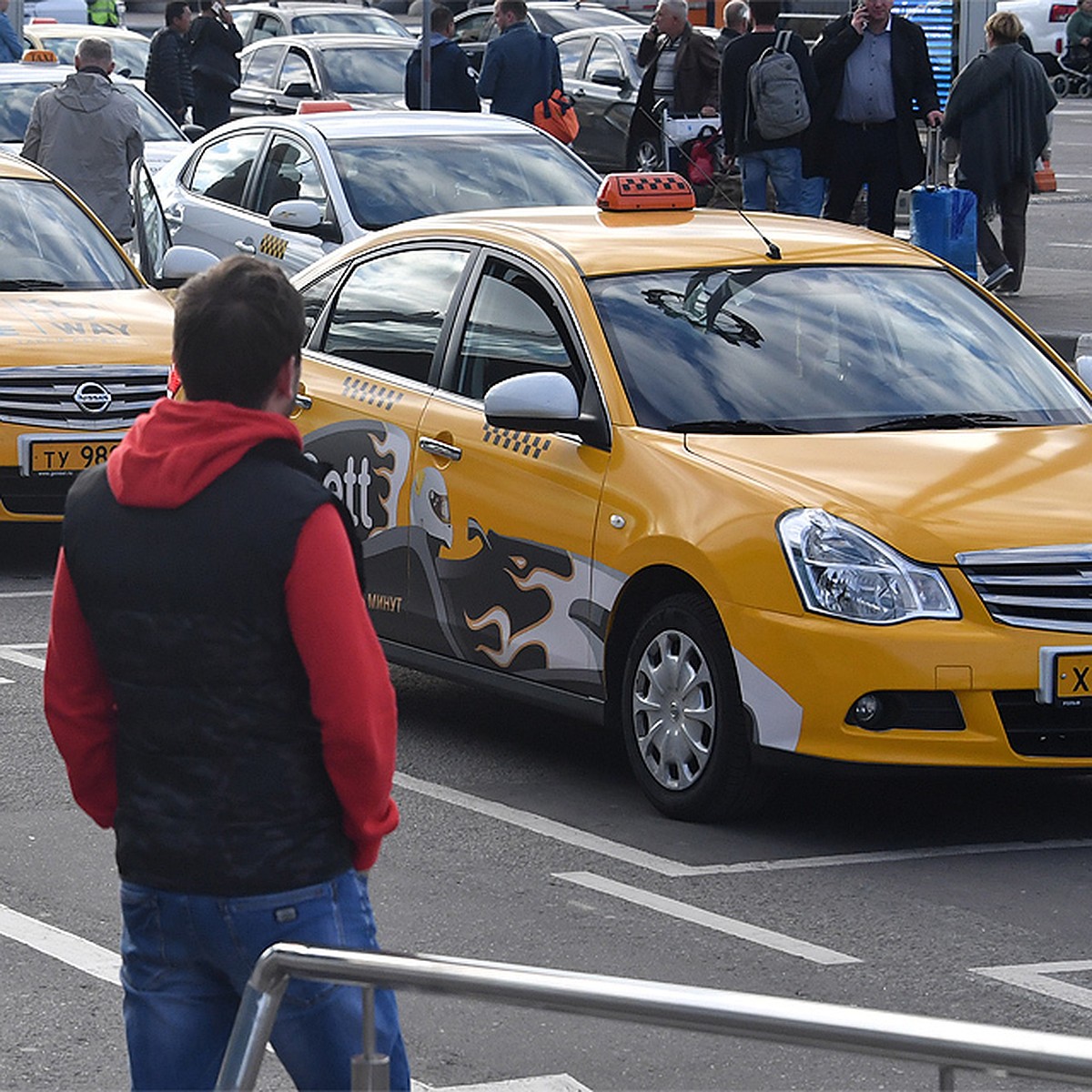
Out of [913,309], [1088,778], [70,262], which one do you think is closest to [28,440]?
[70,262]

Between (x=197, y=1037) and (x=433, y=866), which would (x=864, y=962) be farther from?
(x=197, y=1037)

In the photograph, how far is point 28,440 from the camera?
1094 cm

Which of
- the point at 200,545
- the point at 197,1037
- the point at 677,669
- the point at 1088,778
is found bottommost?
the point at 1088,778

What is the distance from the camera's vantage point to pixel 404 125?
14758 mm

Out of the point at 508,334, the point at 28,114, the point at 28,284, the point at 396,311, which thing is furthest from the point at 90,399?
the point at 28,114

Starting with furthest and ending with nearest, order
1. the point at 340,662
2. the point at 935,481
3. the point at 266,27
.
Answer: the point at 266,27 → the point at 935,481 → the point at 340,662

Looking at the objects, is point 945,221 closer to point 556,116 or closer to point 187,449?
point 556,116

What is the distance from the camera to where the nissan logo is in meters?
11.0

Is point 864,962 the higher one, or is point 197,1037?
point 197,1037

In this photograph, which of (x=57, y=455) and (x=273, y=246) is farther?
(x=273, y=246)

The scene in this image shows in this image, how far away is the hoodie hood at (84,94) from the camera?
1608 cm

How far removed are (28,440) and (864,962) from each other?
613 cm

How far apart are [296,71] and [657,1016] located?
23.8 meters

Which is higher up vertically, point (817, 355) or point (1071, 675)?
point (817, 355)
